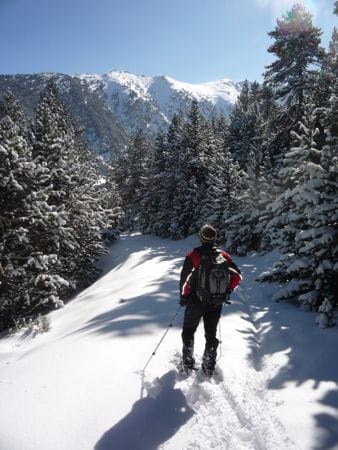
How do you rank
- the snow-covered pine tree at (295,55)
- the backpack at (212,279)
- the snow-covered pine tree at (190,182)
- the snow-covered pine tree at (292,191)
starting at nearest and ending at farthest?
the backpack at (212,279), the snow-covered pine tree at (292,191), the snow-covered pine tree at (295,55), the snow-covered pine tree at (190,182)

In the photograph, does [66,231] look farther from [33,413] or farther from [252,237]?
[33,413]

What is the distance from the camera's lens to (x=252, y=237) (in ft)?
71.4

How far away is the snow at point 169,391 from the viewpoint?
14.5 feet

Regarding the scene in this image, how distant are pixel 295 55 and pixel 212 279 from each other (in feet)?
84.1

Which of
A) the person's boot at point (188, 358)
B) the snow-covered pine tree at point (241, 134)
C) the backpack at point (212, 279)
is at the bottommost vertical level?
the person's boot at point (188, 358)

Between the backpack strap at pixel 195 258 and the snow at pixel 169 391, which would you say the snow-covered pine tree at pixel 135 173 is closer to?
A: the snow at pixel 169 391

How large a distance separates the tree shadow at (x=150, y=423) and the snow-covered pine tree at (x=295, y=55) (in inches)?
952

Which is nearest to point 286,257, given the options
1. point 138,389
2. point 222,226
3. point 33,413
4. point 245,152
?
point 138,389

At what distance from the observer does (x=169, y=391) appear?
5488mm

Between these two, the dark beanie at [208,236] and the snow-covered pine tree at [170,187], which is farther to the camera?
the snow-covered pine tree at [170,187]

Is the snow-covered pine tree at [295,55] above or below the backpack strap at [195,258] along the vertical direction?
above

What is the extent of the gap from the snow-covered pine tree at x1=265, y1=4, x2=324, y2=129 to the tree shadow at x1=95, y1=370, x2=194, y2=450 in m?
24.2

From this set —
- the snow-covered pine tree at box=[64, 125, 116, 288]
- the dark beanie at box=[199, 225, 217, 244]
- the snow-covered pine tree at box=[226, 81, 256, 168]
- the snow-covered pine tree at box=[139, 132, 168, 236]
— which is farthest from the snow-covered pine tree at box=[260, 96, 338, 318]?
the snow-covered pine tree at box=[226, 81, 256, 168]

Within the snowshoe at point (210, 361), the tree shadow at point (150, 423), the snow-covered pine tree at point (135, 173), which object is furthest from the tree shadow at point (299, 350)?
the snow-covered pine tree at point (135, 173)
